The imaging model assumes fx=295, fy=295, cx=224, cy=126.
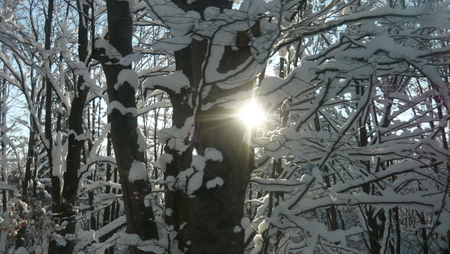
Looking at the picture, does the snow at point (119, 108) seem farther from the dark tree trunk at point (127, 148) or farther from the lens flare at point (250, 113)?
the lens flare at point (250, 113)

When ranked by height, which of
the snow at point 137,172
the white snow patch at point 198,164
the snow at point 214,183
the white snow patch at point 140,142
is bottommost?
the snow at point 214,183

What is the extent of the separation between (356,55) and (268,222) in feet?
4.58

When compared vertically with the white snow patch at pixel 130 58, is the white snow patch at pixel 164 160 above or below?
below

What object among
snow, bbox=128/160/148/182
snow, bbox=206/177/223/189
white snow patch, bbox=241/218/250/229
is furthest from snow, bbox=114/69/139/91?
white snow patch, bbox=241/218/250/229

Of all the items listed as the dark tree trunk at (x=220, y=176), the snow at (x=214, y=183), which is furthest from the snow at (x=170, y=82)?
the snow at (x=214, y=183)

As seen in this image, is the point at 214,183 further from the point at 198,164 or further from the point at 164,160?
the point at 164,160

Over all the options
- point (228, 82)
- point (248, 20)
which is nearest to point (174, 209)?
point (228, 82)

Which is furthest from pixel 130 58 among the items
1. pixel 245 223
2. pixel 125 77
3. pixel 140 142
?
pixel 245 223

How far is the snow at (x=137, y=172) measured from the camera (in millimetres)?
2377

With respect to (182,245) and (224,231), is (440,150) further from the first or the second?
(182,245)

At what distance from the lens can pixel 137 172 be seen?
2.39 meters

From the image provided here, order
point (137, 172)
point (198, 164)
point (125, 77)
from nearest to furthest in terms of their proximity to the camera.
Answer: point (198, 164) < point (137, 172) < point (125, 77)

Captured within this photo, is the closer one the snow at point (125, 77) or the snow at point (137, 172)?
the snow at point (137, 172)

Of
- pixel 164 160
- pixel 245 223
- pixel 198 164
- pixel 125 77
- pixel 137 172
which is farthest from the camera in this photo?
pixel 164 160
